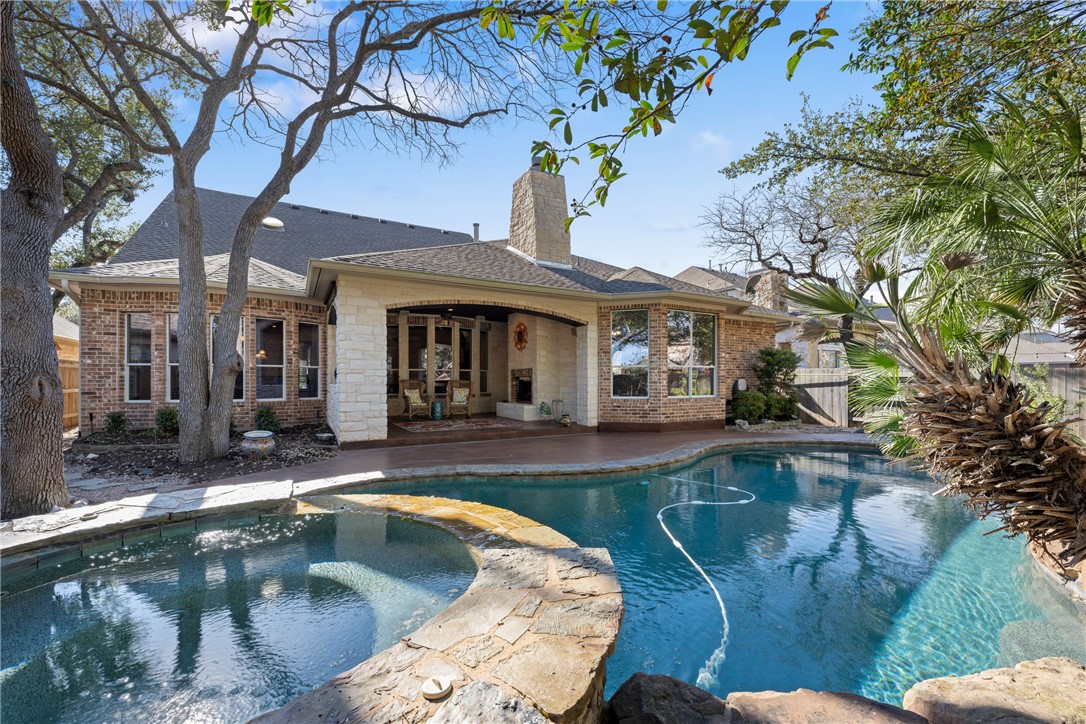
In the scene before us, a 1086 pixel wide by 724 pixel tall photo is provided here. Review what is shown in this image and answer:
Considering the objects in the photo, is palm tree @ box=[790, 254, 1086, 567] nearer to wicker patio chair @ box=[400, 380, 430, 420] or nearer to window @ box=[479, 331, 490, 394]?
wicker patio chair @ box=[400, 380, 430, 420]

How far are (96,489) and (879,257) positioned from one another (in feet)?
29.9

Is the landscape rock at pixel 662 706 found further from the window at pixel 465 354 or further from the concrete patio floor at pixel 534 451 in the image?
the window at pixel 465 354

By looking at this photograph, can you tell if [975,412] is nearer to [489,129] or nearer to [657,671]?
[657,671]

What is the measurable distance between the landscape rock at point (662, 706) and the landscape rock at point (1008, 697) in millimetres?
1013

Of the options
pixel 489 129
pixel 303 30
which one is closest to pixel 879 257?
pixel 489 129

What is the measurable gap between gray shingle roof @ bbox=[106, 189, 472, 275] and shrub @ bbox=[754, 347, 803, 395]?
→ 11.7m

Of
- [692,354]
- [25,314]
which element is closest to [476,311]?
[692,354]

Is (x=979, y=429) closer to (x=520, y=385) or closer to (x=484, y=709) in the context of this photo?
(x=484, y=709)

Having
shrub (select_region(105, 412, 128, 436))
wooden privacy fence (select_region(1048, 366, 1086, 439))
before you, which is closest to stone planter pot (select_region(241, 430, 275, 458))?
shrub (select_region(105, 412, 128, 436))

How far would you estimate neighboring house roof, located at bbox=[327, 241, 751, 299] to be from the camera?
30.1 ft

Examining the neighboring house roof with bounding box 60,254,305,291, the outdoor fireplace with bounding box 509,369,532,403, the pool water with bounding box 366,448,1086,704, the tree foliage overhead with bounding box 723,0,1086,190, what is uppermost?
the tree foliage overhead with bounding box 723,0,1086,190

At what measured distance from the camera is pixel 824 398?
1359 centimetres

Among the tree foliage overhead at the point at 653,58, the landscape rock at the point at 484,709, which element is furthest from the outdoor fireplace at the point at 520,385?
the landscape rock at the point at 484,709

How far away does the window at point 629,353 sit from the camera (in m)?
11.3
